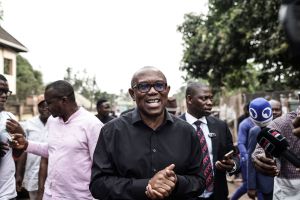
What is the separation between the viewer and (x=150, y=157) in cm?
291

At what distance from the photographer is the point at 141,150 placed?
2914 millimetres

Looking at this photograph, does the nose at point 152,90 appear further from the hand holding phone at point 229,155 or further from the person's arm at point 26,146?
the person's arm at point 26,146

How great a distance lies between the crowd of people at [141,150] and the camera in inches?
114

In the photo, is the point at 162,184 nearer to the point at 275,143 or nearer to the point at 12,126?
the point at 275,143

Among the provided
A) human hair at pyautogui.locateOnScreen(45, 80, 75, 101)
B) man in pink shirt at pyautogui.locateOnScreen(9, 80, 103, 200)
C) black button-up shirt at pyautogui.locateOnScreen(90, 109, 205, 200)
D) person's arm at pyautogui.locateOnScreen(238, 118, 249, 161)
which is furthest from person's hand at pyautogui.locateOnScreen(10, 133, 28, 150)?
person's arm at pyautogui.locateOnScreen(238, 118, 249, 161)

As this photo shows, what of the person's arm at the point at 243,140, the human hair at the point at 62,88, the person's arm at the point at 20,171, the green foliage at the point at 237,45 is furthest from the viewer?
the green foliage at the point at 237,45

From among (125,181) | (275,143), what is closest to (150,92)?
(125,181)

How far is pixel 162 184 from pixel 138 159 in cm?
30

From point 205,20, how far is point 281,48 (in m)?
14.4

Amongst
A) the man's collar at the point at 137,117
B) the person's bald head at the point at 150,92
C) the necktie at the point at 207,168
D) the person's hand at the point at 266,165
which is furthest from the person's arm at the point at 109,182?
the necktie at the point at 207,168

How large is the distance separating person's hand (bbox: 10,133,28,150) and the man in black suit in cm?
172

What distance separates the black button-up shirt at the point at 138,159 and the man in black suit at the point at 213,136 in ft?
3.62

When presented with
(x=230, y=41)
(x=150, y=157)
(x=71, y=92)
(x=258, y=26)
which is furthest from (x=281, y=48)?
(x=150, y=157)

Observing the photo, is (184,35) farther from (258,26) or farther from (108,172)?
(108,172)
